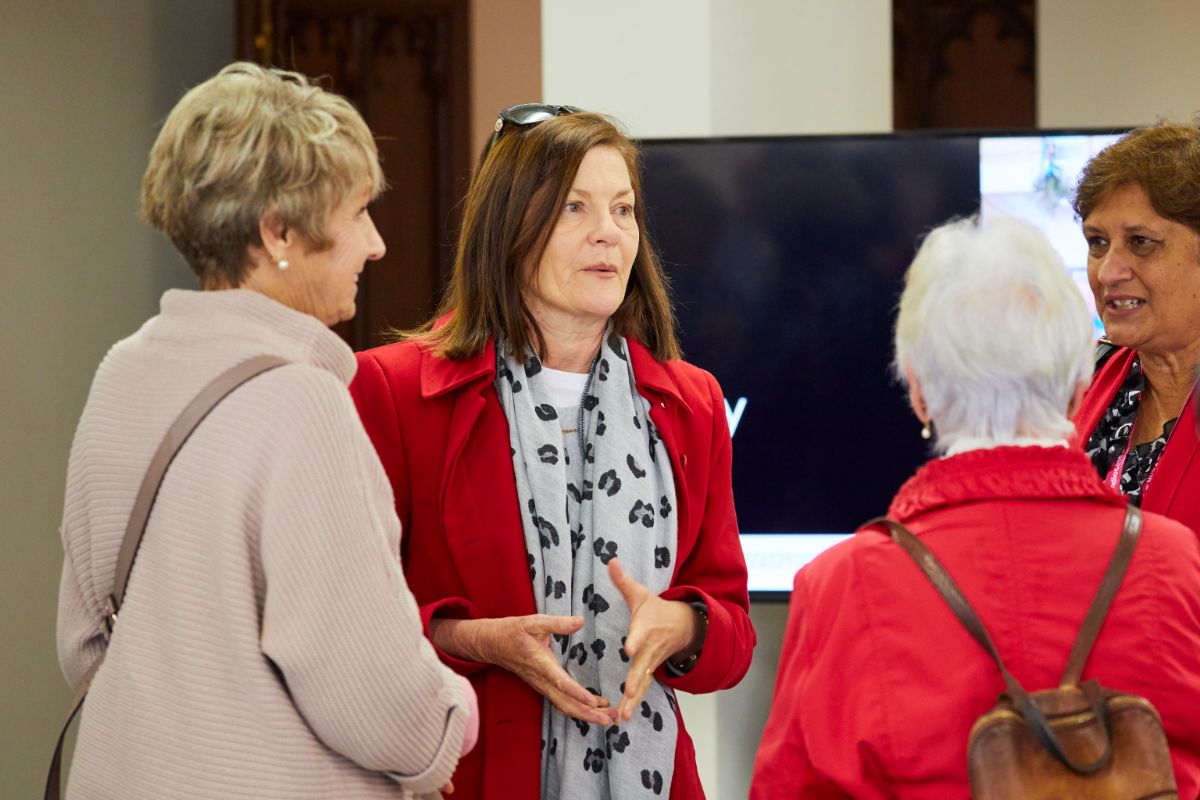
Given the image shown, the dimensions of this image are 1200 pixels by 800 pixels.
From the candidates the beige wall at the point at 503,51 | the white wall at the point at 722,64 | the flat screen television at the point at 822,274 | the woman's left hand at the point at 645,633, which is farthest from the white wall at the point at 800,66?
the woman's left hand at the point at 645,633

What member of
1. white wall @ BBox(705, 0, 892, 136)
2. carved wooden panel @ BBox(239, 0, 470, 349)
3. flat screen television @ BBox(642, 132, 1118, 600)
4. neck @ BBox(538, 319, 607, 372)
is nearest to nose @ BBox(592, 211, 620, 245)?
neck @ BBox(538, 319, 607, 372)

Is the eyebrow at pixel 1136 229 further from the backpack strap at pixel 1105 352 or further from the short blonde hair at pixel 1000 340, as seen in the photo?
the short blonde hair at pixel 1000 340

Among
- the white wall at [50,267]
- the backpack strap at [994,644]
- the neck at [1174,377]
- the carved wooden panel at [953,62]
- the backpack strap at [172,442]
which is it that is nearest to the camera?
the backpack strap at [994,644]

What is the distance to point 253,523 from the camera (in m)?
1.38

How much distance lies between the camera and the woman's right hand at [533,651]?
1849 millimetres

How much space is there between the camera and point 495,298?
2.12 meters

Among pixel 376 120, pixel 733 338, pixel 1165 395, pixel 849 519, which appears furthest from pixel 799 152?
pixel 376 120

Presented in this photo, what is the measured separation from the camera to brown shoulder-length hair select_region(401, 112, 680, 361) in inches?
81.7

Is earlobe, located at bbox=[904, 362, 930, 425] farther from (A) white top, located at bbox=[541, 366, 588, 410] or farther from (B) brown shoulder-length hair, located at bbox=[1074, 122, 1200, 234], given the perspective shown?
(B) brown shoulder-length hair, located at bbox=[1074, 122, 1200, 234]

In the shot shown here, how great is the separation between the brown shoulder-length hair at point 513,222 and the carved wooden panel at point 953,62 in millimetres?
2725

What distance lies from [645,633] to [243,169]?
845 mm

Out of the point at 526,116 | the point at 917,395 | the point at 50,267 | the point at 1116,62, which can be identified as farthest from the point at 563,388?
the point at 1116,62

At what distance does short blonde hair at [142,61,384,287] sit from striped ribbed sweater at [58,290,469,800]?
7cm

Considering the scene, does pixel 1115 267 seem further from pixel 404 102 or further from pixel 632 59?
pixel 404 102
